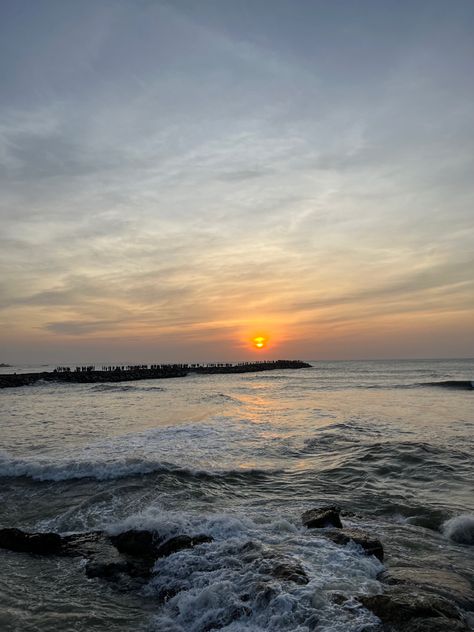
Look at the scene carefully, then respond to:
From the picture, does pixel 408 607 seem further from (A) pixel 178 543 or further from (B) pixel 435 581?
(A) pixel 178 543

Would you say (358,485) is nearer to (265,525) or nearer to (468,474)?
(468,474)

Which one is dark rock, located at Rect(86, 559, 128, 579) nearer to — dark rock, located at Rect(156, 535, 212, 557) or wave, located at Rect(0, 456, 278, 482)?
dark rock, located at Rect(156, 535, 212, 557)

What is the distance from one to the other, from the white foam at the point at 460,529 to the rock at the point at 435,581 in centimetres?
155

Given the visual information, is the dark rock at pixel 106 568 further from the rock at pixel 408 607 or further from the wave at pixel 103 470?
the wave at pixel 103 470

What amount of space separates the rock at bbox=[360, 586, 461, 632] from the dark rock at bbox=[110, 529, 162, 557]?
11.0 feet

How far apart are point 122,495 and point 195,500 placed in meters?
1.74

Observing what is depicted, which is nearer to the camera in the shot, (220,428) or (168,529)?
(168,529)

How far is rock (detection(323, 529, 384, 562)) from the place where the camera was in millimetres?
6449

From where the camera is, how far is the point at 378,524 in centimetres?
811

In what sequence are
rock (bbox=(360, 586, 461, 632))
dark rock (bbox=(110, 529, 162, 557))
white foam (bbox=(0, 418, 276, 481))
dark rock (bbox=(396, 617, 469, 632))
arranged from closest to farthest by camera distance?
dark rock (bbox=(396, 617, 469, 632)) → rock (bbox=(360, 586, 461, 632)) → dark rock (bbox=(110, 529, 162, 557)) → white foam (bbox=(0, 418, 276, 481))

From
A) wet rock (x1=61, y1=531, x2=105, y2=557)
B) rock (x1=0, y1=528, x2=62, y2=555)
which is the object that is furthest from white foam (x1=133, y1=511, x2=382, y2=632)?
rock (x1=0, y1=528, x2=62, y2=555)

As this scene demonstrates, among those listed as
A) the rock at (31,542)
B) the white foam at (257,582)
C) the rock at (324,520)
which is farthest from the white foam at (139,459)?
the white foam at (257,582)

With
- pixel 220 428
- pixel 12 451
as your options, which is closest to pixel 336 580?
pixel 12 451

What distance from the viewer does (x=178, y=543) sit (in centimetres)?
694
